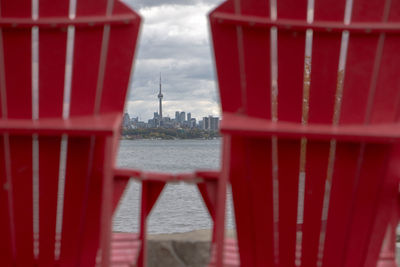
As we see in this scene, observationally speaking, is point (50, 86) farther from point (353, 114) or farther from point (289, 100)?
point (353, 114)

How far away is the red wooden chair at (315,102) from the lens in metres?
2.65

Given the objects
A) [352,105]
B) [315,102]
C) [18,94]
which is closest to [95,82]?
[18,94]

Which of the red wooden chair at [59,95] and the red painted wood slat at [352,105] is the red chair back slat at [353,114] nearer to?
the red painted wood slat at [352,105]

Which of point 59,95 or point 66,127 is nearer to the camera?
point 66,127

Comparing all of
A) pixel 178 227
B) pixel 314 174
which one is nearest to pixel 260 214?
pixel 314 174

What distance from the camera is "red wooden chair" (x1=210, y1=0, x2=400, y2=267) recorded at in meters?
2.65

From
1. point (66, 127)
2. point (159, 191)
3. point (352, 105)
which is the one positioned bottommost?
point (159, 191)

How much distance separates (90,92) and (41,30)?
0.35 m

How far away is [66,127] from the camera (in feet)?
7.84

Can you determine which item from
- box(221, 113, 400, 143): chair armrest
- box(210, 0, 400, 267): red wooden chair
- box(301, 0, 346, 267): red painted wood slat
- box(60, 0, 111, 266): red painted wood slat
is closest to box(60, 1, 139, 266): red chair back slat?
box(60, 0, 111, 266): red painted wood slat

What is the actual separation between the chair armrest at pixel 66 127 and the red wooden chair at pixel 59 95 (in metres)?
0.10

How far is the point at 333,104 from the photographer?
275cm

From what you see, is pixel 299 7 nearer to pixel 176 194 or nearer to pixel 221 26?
pixel 221 26

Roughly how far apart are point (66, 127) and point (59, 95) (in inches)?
18.1
